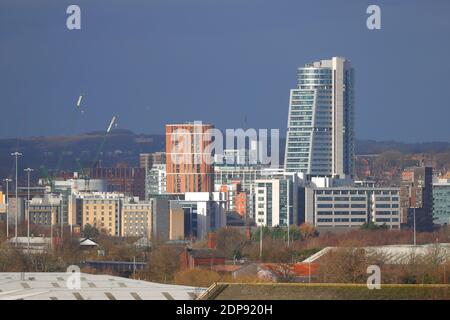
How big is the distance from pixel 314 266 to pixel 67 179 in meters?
53.8

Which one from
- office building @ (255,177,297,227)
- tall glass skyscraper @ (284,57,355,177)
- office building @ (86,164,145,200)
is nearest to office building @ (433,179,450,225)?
office building @ (255,177,297,227)

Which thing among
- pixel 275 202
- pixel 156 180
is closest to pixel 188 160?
pixel 156 180

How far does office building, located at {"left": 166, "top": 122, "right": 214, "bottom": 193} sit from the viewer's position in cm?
8925

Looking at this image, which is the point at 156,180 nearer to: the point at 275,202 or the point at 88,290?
the point at 275,202

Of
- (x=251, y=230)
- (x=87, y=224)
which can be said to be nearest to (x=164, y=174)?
(x=87, y=224)

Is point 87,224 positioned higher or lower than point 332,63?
lower

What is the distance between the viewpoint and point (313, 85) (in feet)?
324

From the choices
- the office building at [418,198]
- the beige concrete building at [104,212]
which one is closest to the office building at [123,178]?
the beige concrete building at [104,212]

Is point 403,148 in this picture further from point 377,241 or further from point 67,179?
point 377,241

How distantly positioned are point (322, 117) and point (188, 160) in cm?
1082

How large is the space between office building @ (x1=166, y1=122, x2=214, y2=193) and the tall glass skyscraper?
6982 millimetres

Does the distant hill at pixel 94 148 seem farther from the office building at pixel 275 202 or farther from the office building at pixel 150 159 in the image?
the office building at pixel 275 202

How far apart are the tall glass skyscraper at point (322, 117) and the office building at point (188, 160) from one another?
22.9 ft
